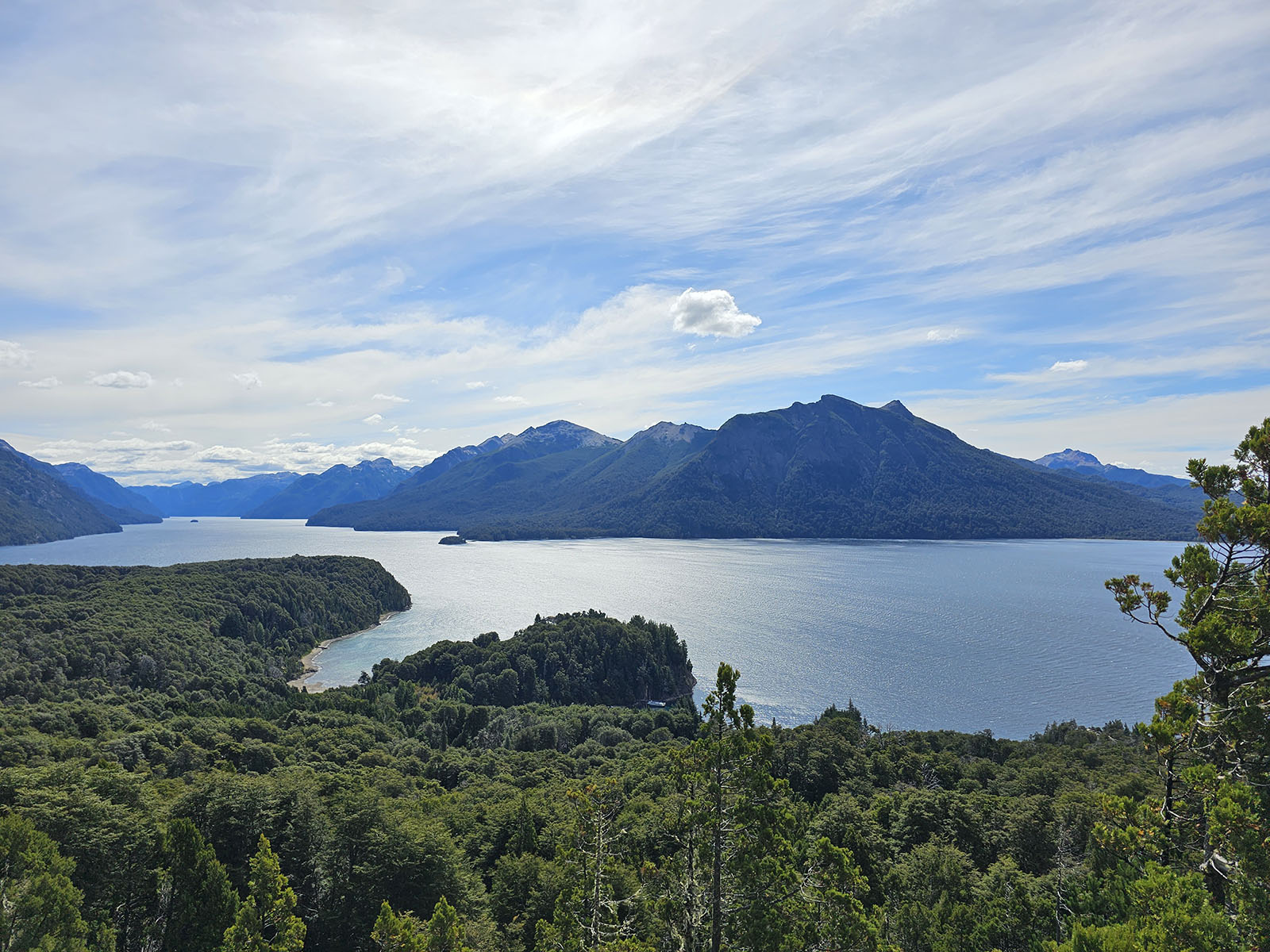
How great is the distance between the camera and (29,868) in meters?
21.5

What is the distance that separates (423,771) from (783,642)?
7346 cm

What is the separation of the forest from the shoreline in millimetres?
14903

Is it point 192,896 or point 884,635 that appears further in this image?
point 884,635

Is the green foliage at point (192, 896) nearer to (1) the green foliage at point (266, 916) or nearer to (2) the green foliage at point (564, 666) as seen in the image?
(1) the green foliage at point (266, 916)

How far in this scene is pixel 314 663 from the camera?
4779 inches

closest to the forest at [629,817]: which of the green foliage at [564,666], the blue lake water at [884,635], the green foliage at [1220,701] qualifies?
the green foliage at [1220,701]

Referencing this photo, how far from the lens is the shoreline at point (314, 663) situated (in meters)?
102

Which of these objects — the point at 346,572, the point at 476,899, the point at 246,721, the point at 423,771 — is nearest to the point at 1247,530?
the point at 476,899

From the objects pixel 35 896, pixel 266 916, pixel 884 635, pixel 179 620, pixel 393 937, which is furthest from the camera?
pixel 884 635

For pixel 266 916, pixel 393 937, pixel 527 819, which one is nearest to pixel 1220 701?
pixel 393 937

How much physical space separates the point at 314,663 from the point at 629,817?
105 meters

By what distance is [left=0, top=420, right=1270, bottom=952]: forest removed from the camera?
360 inches

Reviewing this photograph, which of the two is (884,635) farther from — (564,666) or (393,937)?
(393,937)

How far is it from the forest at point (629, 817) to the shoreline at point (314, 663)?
1490cm
